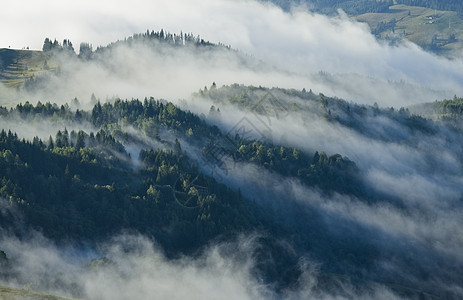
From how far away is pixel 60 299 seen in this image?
17188 centimetres

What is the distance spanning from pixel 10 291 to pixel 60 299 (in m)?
10.6

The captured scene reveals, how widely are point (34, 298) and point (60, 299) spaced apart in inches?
221

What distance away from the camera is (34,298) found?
555 feet

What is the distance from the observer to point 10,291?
171500mm

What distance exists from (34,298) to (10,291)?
6.21 m
